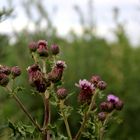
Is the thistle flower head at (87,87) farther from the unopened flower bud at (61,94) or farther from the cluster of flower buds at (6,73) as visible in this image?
the cluster of flower buds at (6,73)

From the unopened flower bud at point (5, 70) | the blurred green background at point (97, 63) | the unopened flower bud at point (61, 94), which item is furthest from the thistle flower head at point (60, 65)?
the blurred green background at point (97, 63)

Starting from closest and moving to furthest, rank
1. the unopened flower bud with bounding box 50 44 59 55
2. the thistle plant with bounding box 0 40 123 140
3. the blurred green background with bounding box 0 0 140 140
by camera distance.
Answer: the thistle plant with bounding box 0 40 123 140 < the unopened flower bud with bounding box 50 44 59 55 < the blurred green background with bounding box 0 0 140 140

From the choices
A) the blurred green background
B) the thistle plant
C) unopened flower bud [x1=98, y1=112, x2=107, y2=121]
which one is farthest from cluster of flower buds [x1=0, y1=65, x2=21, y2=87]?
the blurred green background

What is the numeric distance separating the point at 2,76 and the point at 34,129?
292mm

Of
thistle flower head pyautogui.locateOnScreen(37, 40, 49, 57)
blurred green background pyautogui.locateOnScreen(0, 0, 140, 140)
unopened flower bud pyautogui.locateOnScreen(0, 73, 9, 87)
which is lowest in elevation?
unopened flower bud pyautogui.locateOnScreen(0, 73, 9, 87)

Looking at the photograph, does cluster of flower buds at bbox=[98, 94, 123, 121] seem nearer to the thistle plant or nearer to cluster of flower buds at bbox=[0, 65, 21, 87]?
the thistle plant

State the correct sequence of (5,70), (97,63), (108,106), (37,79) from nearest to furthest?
(37,79) < (5,70) < (108,106) < (97,63)

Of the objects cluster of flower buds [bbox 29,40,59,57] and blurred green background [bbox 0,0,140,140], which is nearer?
cluster of flower buds [bbox 29,40,59,57]

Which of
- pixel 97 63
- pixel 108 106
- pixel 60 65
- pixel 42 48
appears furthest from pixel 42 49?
pixel 97 63

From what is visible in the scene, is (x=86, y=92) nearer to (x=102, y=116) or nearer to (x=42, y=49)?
(x=102, y=116)

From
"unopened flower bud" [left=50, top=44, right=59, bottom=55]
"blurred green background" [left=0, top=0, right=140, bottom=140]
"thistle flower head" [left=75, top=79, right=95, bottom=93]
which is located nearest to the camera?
"thistle flower head" [left=75, top=79, right=95, bottom=93]

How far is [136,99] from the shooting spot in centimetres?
969

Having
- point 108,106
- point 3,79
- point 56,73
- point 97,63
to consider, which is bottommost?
point 3,79

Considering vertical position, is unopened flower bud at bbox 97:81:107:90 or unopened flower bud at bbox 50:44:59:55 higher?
unopened flower bud at bbox 50:44:59:55
